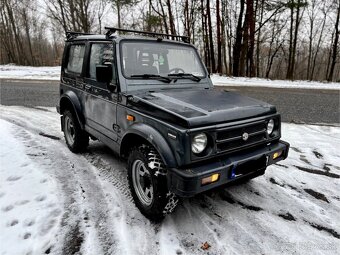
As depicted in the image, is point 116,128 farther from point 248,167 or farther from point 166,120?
point 248,167

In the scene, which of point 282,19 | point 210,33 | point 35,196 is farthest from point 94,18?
point 35,196

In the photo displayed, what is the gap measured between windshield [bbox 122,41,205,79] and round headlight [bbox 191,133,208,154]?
4.42 feet

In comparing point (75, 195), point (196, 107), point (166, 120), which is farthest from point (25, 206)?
point (196, 107)

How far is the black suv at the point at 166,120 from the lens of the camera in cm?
248

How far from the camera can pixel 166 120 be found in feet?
8.56

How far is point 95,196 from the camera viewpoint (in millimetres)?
3398

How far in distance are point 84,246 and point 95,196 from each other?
90cm

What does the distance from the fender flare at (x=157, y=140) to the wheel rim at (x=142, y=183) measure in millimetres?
346

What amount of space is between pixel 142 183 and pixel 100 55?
Result: 192cm

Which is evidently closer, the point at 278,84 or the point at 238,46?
the point at 278,84

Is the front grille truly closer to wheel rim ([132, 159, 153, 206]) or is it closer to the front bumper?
the front bumper

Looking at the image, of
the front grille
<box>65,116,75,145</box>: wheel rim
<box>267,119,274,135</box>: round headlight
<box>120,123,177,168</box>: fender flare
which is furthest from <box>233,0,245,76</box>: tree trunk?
<box>120,123,177,168</box>: fender flare

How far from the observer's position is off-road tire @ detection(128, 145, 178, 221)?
2.65 meters

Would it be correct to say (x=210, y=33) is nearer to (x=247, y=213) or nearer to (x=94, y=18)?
(x=94, y=18)
